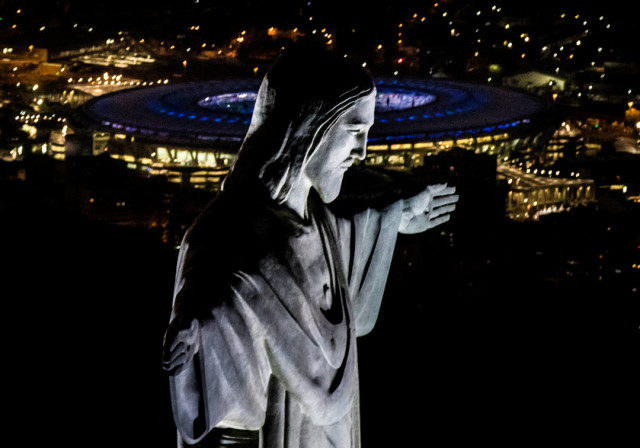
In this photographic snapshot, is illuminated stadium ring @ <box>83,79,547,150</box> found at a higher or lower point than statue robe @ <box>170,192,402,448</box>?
lower

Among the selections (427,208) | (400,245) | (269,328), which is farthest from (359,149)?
(400,245)

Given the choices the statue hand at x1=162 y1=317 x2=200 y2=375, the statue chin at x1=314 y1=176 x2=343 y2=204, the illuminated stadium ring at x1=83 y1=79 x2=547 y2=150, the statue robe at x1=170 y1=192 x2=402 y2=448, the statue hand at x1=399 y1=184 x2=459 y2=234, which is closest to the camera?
the statue hand at x1=162 y1=317 x2=200 y2=375

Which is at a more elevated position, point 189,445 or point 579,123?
point 189,445

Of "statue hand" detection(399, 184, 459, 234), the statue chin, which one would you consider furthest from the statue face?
"statue hand" detection(399, 184, 459, 234)

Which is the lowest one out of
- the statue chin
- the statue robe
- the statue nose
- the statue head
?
the statue robe

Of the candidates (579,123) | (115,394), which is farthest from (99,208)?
(579,123)

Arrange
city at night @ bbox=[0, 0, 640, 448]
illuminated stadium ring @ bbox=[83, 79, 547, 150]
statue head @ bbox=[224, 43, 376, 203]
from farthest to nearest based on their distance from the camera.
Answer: illuminated stadium ring @ bbox=[83, 79, 547, 150], city at night @ bbox=[0, 0, 640, 448], statue head @ bbox=[224, 43, 376, 203]

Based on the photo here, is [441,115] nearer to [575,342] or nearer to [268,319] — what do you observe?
[575,342]

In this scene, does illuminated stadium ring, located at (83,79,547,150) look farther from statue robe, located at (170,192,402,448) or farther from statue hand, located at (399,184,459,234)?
statue robe, located at (170,192,402,448)
